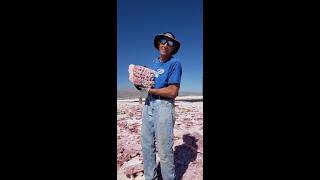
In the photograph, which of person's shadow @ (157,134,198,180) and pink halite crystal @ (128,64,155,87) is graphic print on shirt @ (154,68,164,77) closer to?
pink halite crystal @ (128,64,155,87)

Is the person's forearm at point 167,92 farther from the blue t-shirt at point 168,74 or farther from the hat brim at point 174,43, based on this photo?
the hat brim at point 174,43

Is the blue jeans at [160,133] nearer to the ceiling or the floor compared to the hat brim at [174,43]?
nearer to the floor

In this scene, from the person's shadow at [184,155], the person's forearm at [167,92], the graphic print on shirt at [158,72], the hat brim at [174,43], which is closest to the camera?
the person's forearm at [167,92]

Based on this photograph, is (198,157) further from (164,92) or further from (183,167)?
(164,92)

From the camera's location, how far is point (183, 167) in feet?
10.9

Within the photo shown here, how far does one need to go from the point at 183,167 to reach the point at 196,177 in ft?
Answer: 1.14

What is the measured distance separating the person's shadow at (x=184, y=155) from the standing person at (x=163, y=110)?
70 centimetres

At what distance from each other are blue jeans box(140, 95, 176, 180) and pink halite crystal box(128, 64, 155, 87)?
0.16 meters

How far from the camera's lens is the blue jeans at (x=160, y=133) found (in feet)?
7.46

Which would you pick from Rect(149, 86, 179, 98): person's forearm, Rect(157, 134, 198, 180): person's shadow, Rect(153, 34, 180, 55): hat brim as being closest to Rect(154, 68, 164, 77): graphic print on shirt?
Rect(149, 86, 179, 98): person's forearm

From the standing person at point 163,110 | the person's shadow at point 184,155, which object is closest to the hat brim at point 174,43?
the standing person at point 163,110

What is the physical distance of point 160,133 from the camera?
7.47 ft

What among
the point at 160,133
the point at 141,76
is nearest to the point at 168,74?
the point at 141,76
